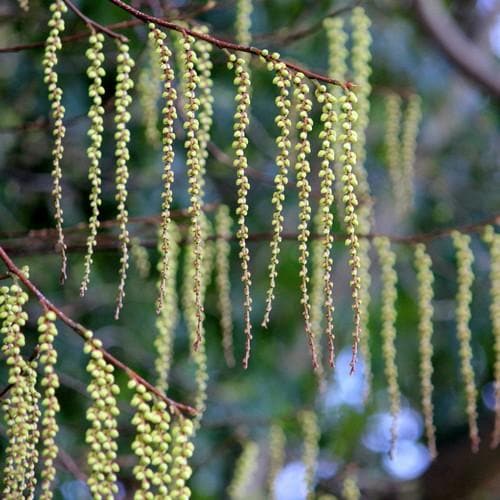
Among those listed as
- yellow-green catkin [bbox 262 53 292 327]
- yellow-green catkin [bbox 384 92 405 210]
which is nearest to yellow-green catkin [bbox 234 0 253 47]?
yellow-green catkin [bbox 384 92 405 210]

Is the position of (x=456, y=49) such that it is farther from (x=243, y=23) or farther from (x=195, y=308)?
(x=195, y=308)

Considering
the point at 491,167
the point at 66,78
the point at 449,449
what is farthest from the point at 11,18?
the point at 491,167

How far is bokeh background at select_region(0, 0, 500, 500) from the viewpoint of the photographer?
292 cm

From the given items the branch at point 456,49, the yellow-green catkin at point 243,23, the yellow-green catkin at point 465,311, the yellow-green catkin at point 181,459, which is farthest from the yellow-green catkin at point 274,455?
the branch at point 456,49

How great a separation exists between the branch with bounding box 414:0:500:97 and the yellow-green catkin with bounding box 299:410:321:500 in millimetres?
1361

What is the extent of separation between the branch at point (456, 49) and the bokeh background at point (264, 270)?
0.04m

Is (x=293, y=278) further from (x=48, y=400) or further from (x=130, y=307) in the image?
(x=48, y=400)

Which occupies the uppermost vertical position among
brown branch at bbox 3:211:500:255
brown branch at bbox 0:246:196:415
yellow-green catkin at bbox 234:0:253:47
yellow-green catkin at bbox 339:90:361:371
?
yellow-green catkin at bbox 234:0:253:47

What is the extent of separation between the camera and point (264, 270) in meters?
3.81

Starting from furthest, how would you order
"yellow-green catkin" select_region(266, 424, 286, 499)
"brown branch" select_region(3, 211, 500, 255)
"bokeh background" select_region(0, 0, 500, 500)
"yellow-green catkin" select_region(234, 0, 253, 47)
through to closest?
"bokeh background" select_region(0, 0, 500, 500), "yellow-green catkin" select_region(266, 424, 286, 499), "yellow-green catkin" select_region(234, 0, 253, 47), "brown branch" select_region(3, 211, 500, 255)

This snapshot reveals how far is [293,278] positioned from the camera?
3416 mm

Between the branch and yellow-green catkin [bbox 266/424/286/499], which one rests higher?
the branch

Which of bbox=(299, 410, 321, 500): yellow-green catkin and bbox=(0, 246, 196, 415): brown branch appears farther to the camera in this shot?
bbox=(299, 410, 321, 500): yellow-green catkin

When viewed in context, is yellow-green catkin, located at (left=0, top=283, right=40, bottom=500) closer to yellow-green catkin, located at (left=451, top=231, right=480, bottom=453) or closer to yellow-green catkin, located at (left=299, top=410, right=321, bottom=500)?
yellow-green catkin, located at (left=451, top=231, right=480, bottom=453)
